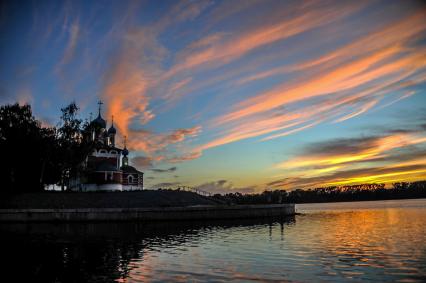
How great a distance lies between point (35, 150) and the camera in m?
72.2

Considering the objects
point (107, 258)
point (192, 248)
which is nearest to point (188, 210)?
point (192, 248)

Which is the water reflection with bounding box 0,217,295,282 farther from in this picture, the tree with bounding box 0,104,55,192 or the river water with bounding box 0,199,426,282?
the tree with bounding box 0,104,55,192

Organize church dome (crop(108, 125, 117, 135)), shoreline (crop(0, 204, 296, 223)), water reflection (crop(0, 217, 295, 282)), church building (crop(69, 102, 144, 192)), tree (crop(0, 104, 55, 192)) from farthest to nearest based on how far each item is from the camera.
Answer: church dome (crop(108, 125, 117, 135))
church building (crop(69, 102, 144, 192))
tree (crop(0, 104, 55, 192))
shoreline (crop(0, 204, 296, 223))
water reflection (crop(0, 217, 295, 282))

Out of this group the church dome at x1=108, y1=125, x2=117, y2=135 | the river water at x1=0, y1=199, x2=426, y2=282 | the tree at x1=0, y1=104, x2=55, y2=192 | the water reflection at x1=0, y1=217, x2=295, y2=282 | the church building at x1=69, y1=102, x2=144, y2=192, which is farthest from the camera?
the church dome at x1=108, y1=125, x2=117, y2=135

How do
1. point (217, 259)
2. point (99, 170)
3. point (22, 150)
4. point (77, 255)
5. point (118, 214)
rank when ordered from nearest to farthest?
point (217, 259) < point (77, 255) < point (118, 214) < point (22, 150) < point (99, 170)

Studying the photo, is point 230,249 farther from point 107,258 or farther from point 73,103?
point 73,103

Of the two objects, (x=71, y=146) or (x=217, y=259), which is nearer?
(x=217, y=259)

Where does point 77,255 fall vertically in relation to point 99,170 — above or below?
below

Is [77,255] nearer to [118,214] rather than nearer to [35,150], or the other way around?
[118,214]

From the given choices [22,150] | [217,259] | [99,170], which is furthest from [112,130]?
[217,259]

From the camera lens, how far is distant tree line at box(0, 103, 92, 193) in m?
71.5

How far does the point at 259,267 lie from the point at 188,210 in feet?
130

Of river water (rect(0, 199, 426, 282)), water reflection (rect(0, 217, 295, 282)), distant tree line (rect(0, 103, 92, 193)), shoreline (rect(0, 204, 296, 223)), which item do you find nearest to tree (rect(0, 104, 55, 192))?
distant tree line (rect(0, 103, 92, 193))

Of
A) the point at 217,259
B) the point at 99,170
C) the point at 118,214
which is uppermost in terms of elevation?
the point at 99,170
